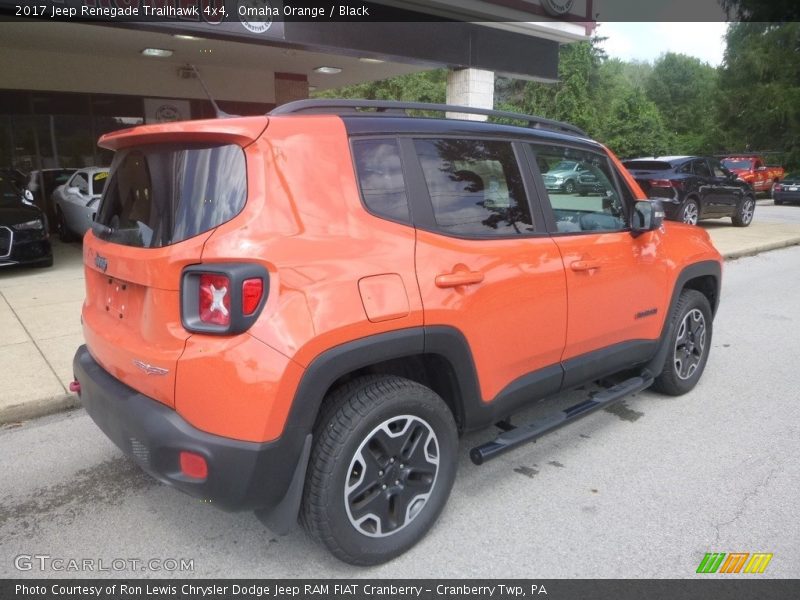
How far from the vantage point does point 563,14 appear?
41.4 ft

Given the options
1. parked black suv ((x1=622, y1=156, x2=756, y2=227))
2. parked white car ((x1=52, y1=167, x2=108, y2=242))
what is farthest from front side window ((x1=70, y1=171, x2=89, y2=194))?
parked black suv ((x1=622, y1=156, x2=756, y2=227))

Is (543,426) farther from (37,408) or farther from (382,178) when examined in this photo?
(37,408)

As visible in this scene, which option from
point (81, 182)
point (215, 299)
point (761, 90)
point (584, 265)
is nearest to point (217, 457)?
point (215, 299)

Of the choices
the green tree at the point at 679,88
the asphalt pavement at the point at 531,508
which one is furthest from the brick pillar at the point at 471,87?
the green tree at the point at 679,88

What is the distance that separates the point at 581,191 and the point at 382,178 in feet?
5.59

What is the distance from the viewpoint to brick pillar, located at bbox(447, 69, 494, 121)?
11891mm

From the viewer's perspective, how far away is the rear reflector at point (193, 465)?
7.14 feet

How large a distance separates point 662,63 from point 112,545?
224 feet

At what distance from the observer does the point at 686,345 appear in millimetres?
4309

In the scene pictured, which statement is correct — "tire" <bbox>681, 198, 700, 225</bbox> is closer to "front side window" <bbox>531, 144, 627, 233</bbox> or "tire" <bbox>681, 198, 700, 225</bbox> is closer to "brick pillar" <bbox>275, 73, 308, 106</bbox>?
"brick pillar" <bbox>275, 73, 308, 106</bbox>

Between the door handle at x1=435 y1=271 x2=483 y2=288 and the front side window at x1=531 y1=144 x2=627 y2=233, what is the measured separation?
798 millimetres

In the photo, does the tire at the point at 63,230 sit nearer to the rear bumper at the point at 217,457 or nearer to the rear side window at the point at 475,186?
the rear bumper at the point at 217,457
